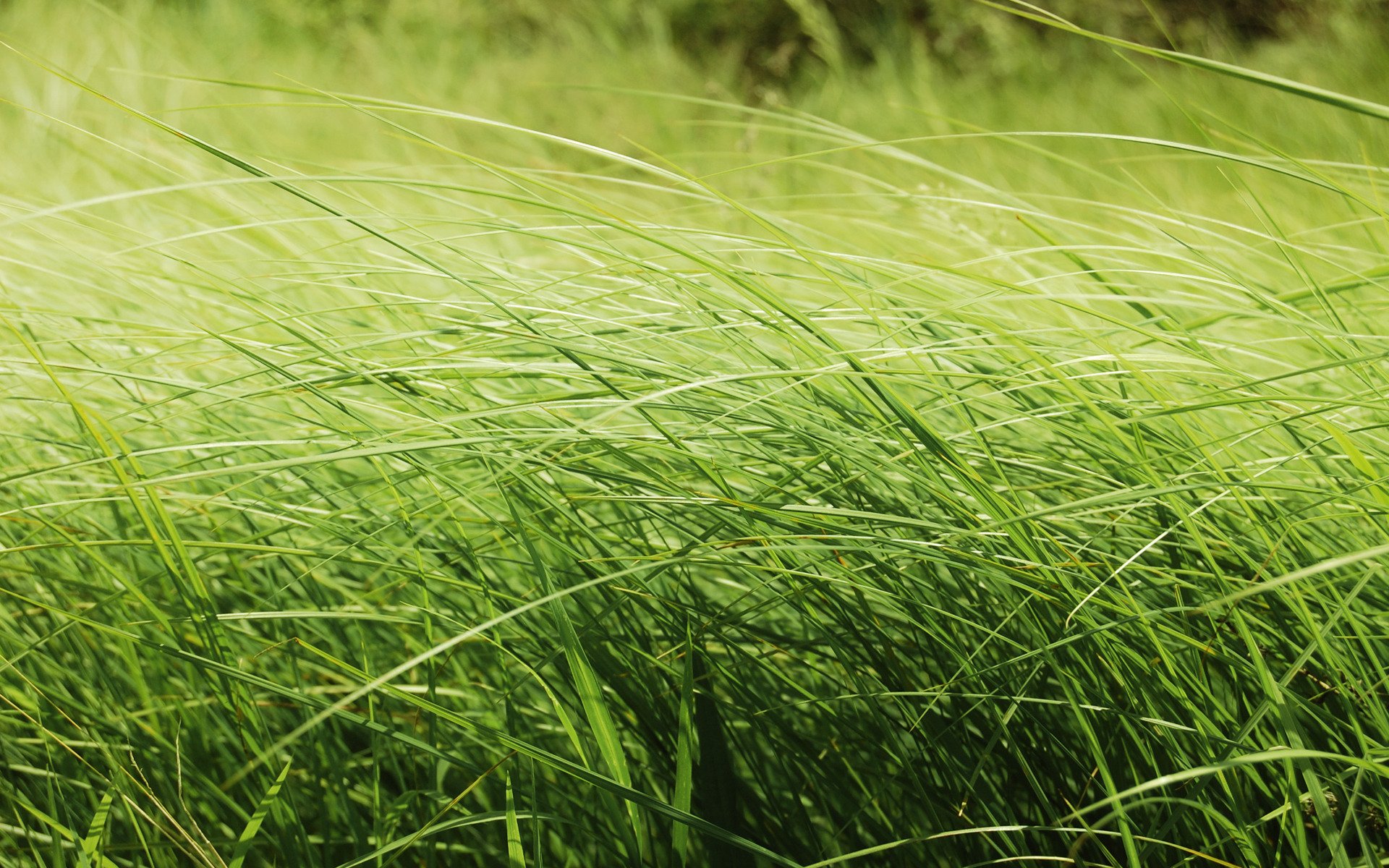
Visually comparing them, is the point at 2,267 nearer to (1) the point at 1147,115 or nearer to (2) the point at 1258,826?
(2) the point at 1258,826

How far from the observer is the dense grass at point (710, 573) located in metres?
0.58

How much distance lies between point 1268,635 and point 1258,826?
13cm

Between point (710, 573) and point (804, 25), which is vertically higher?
point (804, 25)

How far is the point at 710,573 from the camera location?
0.84m

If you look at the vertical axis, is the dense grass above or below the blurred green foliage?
below

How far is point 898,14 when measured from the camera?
263 inches

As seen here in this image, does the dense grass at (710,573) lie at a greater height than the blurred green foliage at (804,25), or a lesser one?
lesser

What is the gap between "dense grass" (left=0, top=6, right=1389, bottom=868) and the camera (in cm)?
58

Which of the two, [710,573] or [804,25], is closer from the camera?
[710,573]

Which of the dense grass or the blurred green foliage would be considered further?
the blurred green foliage

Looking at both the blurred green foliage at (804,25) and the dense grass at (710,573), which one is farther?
the blurred green foliage at (804,25)

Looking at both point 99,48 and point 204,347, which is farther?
point 99,48

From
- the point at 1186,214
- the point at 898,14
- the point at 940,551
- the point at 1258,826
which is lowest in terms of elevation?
the point at 1258,826

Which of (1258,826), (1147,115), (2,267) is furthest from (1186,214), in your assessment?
(1147,115)
